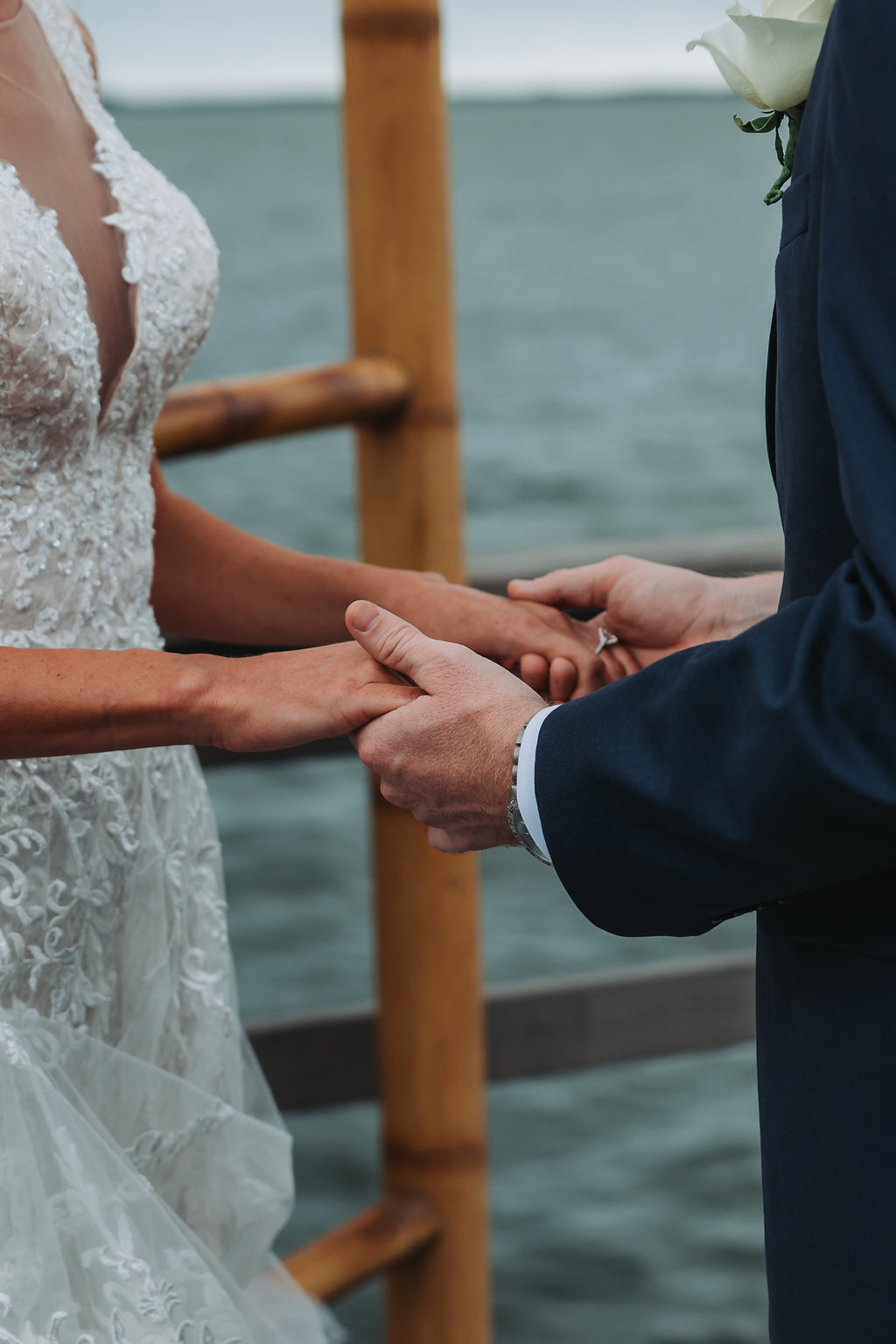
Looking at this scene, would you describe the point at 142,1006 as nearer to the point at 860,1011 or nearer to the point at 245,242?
the point at 860,1011

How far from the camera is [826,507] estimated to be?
2.90 feet

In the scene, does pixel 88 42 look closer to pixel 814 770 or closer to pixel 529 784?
pixel 529 784

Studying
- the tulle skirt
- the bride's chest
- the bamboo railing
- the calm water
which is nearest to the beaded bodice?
the bride's chest

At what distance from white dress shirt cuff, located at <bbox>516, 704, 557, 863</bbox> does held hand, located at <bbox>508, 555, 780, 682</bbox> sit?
15.7 inches

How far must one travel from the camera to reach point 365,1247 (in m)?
1.93

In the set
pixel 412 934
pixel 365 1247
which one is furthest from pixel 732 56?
pixel 365 1247

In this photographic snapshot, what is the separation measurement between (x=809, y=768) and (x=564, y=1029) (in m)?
1.47

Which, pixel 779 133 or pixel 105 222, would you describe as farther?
pixel 105 222

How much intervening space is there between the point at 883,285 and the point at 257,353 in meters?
29.0

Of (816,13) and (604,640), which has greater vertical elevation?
(816,13)

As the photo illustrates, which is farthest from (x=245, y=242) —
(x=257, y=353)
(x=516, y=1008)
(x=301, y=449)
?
(x=516, y=1008)

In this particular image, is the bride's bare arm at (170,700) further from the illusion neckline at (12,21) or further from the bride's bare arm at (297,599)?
the illusion neckline at (12,21)

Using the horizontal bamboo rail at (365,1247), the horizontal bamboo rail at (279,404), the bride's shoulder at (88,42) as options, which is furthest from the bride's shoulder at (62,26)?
the horizontal bamboo rail at (365,1247)

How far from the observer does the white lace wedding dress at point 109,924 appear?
1029 millimetres
